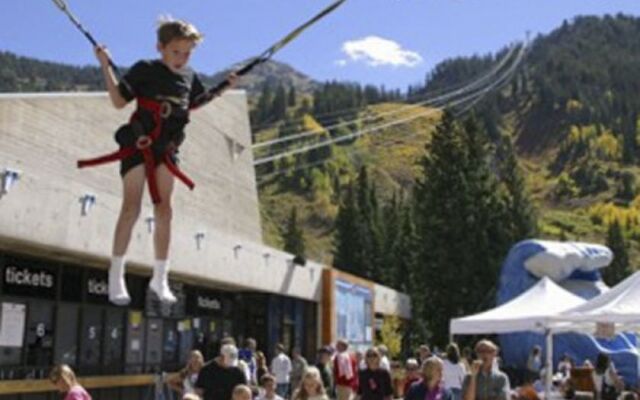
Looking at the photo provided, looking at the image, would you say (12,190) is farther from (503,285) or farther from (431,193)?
(431,193)

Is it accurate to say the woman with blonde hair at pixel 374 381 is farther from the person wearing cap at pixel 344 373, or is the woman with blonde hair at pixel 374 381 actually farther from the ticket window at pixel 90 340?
the ticket window at pixel 90 340

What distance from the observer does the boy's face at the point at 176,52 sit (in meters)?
4.43

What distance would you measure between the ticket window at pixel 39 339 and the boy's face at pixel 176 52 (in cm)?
1471

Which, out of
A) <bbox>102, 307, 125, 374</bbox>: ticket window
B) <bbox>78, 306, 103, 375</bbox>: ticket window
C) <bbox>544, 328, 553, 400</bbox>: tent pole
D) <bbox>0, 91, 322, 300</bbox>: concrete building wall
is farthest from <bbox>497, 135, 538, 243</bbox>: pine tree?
<bbox>78, 306, 103, 375</bbox>: ticket window

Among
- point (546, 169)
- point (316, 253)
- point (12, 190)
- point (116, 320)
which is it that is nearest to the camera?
point (12, 190)

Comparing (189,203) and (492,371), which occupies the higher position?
(189,203)

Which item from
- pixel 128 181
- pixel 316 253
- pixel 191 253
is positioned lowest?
pixel 128 181

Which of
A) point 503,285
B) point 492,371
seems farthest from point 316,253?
point 492,371

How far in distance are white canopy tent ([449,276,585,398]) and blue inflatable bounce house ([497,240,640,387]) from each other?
12957 mm

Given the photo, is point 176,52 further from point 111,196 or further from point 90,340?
point 90,340

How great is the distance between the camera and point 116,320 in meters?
21.7

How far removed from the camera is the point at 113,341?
848 inches

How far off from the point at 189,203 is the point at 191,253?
5785 mm

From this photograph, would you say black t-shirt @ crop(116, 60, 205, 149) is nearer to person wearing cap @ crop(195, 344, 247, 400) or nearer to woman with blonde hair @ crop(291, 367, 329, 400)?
person wearing cap @ crop(195, 344, 247, 400)
